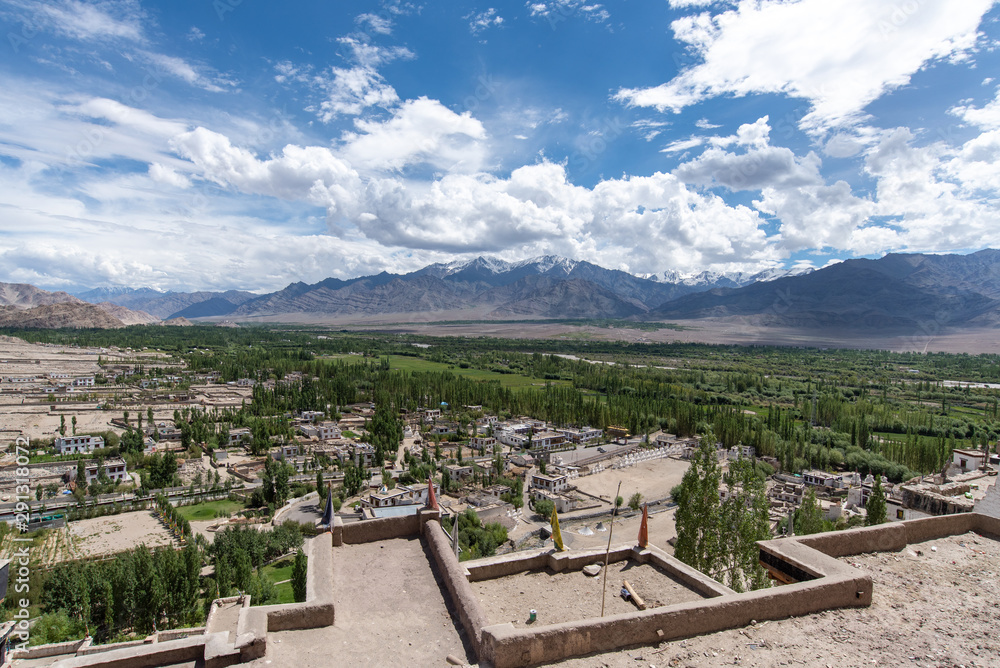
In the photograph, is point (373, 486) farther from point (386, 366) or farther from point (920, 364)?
point (920, 364)

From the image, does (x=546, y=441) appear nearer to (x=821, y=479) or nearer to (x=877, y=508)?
(x=821, y=479)

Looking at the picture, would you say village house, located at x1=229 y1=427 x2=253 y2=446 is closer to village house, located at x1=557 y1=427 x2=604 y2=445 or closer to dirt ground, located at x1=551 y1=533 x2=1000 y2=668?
village house, located at x1=557 y1=427 x2=604 y2=445

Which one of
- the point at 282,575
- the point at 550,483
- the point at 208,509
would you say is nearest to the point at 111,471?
the point at 208,509

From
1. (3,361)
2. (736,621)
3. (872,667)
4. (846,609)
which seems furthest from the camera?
(3,361)

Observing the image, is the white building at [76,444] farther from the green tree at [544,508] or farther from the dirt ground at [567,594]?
the dirt ground at [567,594]

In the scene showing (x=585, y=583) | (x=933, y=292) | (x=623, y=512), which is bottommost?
(x=623, y=512)

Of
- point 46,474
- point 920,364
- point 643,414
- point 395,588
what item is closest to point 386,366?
point 643,414
